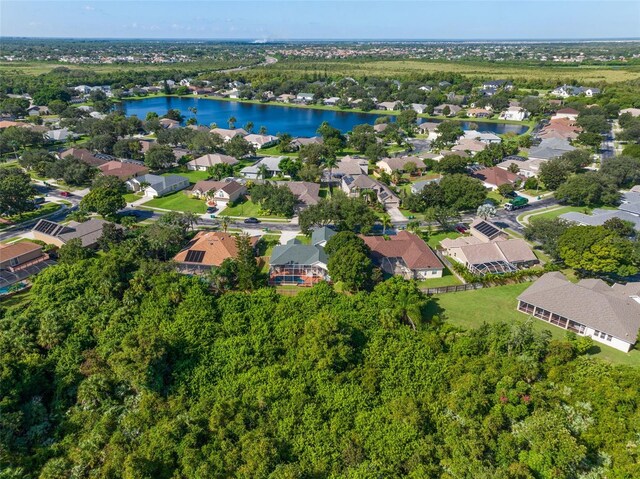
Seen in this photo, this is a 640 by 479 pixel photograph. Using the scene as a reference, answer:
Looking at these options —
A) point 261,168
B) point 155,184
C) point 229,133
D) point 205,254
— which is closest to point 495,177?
point 261,168

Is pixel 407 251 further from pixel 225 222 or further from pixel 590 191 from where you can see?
pixel 590 191

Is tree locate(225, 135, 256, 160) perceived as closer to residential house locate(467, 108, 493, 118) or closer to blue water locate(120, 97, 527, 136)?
blue water locate(120, 97, 527, 136)

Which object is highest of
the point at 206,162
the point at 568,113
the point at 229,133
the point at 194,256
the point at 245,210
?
the point at 568,113

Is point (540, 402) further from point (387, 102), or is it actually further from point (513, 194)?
point (387, 102)

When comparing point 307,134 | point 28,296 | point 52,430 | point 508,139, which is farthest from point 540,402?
point 307,134

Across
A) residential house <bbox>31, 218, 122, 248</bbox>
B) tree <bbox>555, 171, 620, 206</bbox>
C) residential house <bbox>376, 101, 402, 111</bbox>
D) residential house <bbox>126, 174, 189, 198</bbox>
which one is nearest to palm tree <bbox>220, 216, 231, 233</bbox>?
residential house <bbox>31, 218, 122, 248</bbox>

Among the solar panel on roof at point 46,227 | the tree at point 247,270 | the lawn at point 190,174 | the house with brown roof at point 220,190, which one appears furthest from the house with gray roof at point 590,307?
the lawn at point 190,174
